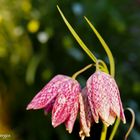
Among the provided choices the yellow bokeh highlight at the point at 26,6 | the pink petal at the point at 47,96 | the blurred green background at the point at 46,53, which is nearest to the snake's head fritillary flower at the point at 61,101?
the pink petal at the point at 47,96

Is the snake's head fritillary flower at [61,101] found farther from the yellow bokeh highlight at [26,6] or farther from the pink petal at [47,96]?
the yellow bokeh highlight at [26,6]

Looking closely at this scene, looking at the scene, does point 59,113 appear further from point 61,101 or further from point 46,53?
point 46,53

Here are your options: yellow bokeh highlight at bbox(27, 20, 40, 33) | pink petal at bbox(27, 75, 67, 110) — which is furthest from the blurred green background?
pink petal at bbox(27, 75, 67, 110)

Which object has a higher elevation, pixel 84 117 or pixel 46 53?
pixel 84 117

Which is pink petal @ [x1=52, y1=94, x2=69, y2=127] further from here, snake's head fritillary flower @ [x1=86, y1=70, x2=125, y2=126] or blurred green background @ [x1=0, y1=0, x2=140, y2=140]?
blurred green background @ [x1=0, y1=0, x2=140, y2=140]

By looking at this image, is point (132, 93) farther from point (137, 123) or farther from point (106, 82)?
point (106, 82)

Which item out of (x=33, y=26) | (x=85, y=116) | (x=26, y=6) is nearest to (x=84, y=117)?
(x=85, y=116)

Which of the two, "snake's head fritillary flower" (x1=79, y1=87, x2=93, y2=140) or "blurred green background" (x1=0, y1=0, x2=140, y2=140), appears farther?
"blurred green background" (x1=0, y1=0, x2=140, y2=140)
